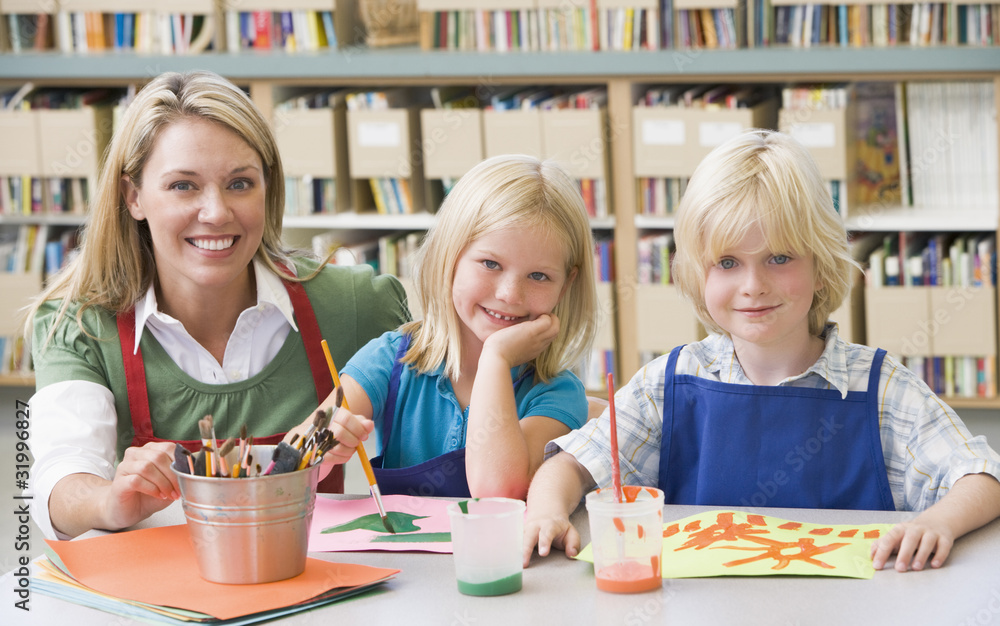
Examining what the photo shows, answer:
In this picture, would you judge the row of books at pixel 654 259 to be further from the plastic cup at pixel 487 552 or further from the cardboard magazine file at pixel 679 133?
the plastic cup at pixel 487 552

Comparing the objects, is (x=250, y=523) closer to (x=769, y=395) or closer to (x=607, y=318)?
(x=769, y=395)

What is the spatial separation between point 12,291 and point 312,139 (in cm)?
123

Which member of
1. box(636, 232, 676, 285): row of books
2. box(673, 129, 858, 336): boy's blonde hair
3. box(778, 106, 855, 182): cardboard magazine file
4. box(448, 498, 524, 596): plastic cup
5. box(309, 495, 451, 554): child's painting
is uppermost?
box(778, 106, 855, 182): cardboard magazine file

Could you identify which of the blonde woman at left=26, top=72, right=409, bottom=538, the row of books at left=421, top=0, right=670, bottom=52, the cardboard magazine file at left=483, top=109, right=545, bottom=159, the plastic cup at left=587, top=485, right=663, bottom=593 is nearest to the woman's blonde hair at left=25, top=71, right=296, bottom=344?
the blonde woman at left=26, top=72, right=409, bottom=538

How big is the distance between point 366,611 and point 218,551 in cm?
16

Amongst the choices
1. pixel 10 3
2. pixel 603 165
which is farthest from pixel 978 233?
pixel 10 3

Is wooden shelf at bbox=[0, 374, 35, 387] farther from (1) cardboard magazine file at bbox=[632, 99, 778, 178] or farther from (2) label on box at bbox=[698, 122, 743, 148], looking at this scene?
(2) label on box at bbox=[698, 122, 743, 148]

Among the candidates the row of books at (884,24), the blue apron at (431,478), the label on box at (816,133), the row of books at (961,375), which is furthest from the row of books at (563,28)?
the blue apron at (431,478)

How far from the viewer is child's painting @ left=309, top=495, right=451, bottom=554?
1.15 metres

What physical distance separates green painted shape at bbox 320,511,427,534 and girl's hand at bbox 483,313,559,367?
0.24 m

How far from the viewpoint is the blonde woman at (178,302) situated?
58.1 inches

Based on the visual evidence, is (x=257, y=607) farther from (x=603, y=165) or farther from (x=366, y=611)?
(x=603, y=165)

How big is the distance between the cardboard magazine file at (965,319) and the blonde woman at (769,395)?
6.59 feet

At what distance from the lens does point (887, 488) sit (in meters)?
1.28
